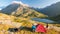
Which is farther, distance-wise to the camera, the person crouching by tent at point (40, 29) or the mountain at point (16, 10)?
the mountain at point (16, 10)

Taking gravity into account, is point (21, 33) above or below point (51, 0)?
below

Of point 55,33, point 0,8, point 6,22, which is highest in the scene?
point 0,8

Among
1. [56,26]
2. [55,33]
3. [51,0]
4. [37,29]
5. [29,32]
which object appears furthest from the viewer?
[51,0]

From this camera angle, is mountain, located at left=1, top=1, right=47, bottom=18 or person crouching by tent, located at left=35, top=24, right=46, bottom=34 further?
mountain, located at left=1, top=1, right=47, bottom=18

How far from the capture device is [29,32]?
691 inches

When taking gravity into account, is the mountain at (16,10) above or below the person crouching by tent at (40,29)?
above

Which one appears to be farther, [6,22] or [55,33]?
[6,22]

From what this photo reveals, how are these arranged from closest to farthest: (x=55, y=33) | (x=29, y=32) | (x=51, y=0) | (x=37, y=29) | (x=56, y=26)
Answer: (x=37, y=29)
(x=29, y=32)
(x=55, y=33)
(x=56, y=26)
(x=51, y=0)

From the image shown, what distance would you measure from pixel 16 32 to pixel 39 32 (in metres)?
3.20

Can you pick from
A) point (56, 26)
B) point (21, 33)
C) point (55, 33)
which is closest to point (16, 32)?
point (21, 33)

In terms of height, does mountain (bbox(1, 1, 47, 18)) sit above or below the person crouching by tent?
above

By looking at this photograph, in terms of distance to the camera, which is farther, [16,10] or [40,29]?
[16,10]

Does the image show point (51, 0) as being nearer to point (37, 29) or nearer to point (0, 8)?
point (0, 8)

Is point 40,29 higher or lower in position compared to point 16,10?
lower
